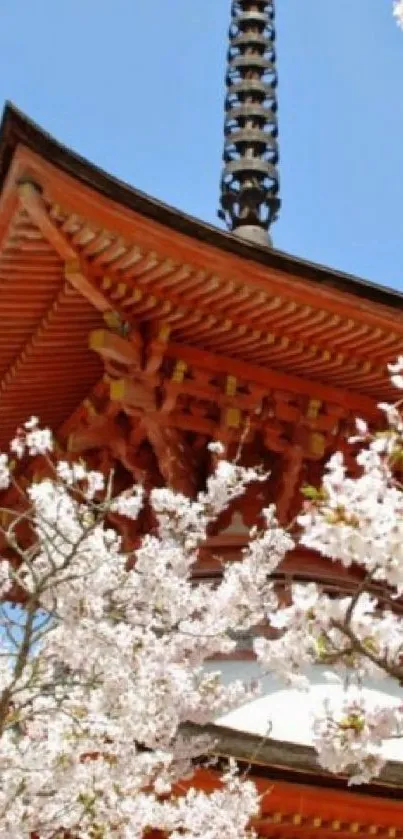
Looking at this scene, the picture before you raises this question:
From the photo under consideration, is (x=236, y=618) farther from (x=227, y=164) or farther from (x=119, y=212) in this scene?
(x=227, y=164)

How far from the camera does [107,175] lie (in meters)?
6.89

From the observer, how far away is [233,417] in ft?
25.5

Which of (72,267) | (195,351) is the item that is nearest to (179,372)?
(195,351)

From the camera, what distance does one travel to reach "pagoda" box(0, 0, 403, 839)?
265 inches

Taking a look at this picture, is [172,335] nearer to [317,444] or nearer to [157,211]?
[157,211]

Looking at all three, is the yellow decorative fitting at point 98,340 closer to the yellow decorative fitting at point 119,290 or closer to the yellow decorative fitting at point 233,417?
the yellow decorative fitting at point 119,290

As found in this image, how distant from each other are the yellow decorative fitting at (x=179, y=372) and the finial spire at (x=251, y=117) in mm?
7459

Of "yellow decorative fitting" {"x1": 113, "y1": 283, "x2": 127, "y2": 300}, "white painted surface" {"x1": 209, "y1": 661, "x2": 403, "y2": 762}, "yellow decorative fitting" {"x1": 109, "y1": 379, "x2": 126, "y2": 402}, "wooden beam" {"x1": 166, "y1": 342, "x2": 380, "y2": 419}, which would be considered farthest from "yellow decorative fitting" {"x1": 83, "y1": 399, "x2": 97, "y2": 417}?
"white painted surface" {"x1": 209, "y1": 661, "x2": 403, "y2": 762}

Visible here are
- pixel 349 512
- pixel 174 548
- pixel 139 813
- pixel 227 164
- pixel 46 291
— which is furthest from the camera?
pixel 227 164

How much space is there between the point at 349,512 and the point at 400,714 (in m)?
0.77

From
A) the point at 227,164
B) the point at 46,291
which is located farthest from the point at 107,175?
the point at 227,164

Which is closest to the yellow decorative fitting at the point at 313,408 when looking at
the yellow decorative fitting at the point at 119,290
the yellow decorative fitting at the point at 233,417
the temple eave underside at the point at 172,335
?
the temple eave underside at the point at 172,335

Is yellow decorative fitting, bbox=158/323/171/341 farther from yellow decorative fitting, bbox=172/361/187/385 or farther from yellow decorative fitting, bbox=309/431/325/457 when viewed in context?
yellow decorative fitting, bbox=309/431/325/457

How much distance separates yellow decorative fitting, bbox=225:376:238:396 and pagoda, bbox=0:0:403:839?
1 centimetres
